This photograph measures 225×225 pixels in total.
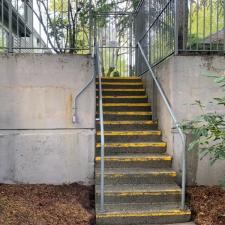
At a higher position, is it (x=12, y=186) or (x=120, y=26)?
(x=120, y=26)

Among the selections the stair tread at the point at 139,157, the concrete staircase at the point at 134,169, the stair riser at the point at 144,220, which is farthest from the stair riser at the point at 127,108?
the stair riser at the point at 144,220

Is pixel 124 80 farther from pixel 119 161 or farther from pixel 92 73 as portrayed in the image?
pixel 119 161

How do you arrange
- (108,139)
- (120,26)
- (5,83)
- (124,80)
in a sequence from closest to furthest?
1. (5,83)
2. (108,139)
3. (124,80)
4. (120,26)

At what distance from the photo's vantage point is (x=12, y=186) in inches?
216

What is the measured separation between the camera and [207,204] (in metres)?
4.82

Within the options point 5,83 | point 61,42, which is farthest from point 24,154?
point 61,42

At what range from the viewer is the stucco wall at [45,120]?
5.59 metres

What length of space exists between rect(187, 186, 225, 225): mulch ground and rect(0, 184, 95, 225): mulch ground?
1.35 meters

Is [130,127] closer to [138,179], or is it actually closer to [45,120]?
[138,179]

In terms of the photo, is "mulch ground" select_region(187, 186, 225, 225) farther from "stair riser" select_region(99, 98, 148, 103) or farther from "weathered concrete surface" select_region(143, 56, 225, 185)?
"stair riser" select_region(99, 98, 148, 103)

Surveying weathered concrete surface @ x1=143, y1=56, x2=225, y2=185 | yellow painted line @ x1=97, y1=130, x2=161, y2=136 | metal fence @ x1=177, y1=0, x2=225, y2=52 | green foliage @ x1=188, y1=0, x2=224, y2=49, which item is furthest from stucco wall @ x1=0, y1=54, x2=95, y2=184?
green foliage @ x1=188, y1=0, x2=224, y2=49

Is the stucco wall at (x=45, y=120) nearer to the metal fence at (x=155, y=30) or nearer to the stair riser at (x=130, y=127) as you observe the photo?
the stair riser at (x=130, y=127)

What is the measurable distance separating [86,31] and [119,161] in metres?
2.44

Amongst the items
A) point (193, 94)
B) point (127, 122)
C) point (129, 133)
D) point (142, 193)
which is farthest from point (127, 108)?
point (142, 193)
